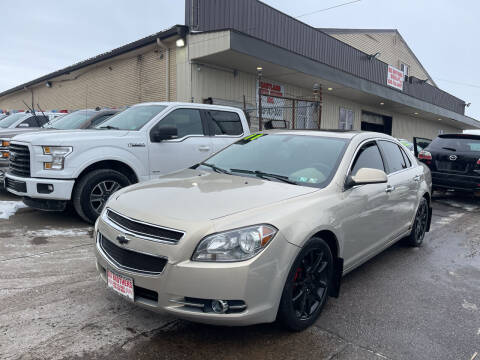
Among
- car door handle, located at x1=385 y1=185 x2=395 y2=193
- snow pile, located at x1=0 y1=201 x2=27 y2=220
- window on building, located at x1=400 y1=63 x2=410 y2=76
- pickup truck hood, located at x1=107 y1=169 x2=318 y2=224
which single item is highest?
window on building, located at x1=400 y1=63 x2=410 y2=76

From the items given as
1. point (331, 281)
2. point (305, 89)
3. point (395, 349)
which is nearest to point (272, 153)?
point (331, 281)

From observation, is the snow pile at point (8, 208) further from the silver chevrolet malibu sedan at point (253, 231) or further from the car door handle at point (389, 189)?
the car door handle at point (389, 189)

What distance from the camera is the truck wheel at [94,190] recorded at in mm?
5172

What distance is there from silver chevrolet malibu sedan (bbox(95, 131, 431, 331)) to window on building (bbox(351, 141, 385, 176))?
20mm

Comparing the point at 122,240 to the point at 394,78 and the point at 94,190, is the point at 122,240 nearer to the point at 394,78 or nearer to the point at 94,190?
the point at 94,190

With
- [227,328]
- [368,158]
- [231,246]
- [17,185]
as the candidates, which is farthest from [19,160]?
[368,158]

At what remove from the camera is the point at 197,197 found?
279 cm

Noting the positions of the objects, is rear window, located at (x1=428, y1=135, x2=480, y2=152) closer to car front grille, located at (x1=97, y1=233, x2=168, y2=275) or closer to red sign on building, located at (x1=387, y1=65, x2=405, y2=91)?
car front grille, located at (x1=97, y1=233, x2=168, y2=275)

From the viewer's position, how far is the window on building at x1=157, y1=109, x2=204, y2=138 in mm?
5977

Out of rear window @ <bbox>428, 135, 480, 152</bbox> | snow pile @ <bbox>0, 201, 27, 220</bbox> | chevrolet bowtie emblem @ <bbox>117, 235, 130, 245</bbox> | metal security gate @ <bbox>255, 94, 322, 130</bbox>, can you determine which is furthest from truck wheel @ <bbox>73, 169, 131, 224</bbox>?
metal security gate @ <bbox>255, 94, 322, 130</bbox>

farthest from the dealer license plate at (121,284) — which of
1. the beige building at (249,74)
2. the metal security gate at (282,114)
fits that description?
the metal security gate at (282,114)

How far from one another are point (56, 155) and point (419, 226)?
16.6 ft

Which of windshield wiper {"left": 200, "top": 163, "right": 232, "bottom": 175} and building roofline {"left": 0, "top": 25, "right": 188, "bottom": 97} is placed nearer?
windshield wiper {"left": 200, "top": 163, "right": 232, "bottom": 175}

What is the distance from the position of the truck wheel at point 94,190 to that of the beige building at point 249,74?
4058 mm
